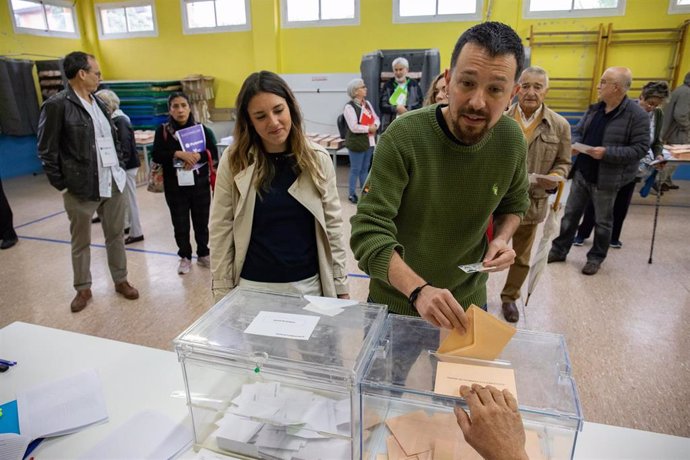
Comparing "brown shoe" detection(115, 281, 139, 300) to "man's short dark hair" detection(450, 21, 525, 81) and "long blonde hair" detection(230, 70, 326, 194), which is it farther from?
"man's short dark hair" detection(450, 21, 525, 81)

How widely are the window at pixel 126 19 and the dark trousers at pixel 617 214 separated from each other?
8.69 meters

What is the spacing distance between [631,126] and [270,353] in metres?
3.57

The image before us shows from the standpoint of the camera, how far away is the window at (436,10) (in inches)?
294

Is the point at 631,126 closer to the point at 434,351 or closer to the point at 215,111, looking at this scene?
the point at 434,351

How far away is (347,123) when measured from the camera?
5574 mm

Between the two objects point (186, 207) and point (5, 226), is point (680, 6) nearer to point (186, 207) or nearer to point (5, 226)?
point (186, 207)

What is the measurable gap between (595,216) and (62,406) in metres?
3.99

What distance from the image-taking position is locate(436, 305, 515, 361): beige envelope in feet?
3.02

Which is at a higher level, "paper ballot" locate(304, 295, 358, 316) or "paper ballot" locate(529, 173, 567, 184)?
"paper ballot" locate(304, 295, 358, 316)

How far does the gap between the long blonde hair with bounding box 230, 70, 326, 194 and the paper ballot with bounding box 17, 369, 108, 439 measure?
2.82 feet

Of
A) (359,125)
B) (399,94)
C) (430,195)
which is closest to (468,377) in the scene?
(430,195)

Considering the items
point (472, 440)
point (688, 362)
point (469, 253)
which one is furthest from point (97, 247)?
point (688, 362)

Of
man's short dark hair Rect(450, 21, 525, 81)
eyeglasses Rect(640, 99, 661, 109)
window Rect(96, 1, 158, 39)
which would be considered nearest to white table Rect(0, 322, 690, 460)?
man's short dark hair Rect(450, 21, 525, 81)

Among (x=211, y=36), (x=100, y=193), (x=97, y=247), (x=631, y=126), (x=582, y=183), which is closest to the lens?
(x=100, y=193)
